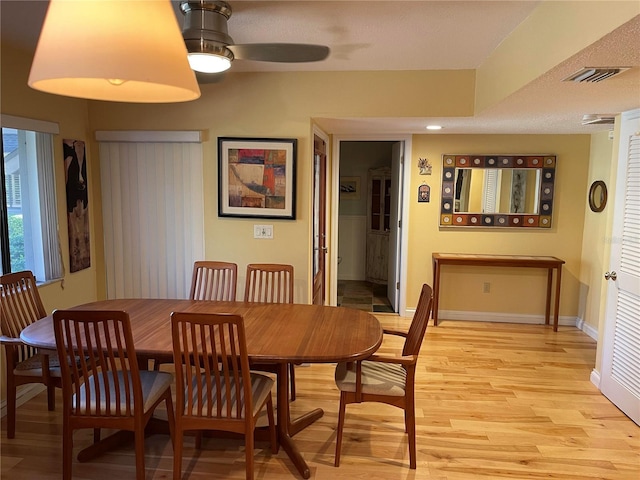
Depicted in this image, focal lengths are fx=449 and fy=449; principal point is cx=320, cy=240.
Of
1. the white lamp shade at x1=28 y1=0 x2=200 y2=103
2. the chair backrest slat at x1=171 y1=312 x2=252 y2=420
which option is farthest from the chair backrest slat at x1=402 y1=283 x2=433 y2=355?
the white lamp shade at x1=28 y1=0 x2=200 y2=103

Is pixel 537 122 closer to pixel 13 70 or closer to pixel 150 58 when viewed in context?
pixel 150 58

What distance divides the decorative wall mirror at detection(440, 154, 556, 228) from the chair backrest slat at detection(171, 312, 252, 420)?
11.4 ft

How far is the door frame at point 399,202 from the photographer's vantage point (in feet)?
15.8

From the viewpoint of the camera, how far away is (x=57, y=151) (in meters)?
3.31

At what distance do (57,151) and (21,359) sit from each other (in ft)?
4.91

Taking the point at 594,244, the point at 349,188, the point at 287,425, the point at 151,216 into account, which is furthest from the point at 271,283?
the point at 349,188

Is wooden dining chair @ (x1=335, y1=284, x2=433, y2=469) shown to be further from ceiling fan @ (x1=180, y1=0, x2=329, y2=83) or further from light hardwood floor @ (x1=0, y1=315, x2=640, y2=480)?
ceiling fan @ (x1=180, y1=0, x2=329, y2=83)

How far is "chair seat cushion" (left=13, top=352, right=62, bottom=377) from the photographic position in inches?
101

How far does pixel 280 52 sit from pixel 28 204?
87.4 inches

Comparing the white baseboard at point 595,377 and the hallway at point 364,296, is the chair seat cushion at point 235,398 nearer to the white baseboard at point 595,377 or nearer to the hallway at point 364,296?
the white baseboard at point 595,377

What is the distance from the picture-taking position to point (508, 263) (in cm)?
465

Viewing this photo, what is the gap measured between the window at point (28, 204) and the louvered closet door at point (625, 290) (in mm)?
4019

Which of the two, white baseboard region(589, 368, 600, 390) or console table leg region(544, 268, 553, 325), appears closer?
white baseboard region(589, 368, 600, 390)

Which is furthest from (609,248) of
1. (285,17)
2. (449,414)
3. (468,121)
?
(285,17)
